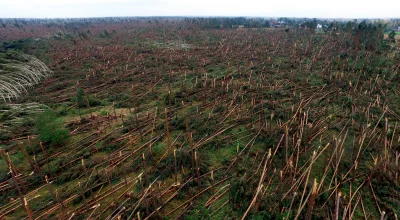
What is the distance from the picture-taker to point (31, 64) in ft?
41.2

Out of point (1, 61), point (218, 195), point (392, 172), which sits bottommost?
point (218, 195)

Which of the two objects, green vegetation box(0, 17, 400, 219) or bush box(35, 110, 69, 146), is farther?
bush box(35, 110, 69, 146)

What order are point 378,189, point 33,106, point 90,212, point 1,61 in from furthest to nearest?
point 1,61, point 33,106, point 378,189, point 90,212

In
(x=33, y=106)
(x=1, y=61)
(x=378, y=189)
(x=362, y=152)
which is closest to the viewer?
(x=378, y=189)

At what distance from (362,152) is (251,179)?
286 cm

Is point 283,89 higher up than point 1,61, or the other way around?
point 1,61

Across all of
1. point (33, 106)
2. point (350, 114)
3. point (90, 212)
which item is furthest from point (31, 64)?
point (350, 114)

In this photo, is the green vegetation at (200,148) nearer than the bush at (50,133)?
Yes

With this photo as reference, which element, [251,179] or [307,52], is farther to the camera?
[307,52]

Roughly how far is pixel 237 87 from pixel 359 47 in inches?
618

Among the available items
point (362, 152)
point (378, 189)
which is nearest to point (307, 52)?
point (362, 152)

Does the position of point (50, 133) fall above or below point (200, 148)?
above

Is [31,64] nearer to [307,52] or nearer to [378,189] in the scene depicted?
[378,189]

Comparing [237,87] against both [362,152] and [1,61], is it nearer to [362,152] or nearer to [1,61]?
[362,152]
